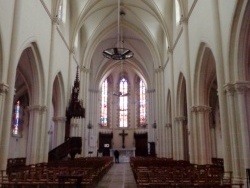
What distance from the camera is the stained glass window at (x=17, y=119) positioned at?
29.1m

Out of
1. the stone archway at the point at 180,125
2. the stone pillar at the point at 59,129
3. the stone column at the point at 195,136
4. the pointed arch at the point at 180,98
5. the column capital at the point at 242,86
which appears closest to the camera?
the column capital at the point at 242,86

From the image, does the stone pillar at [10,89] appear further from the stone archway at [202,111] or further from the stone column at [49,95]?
the stone archway at [202,111]

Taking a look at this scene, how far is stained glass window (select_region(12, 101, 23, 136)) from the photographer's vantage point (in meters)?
29.1

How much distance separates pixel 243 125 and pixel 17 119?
2426 centimetres

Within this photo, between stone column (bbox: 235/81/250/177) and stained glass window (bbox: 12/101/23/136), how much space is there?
23613 mm

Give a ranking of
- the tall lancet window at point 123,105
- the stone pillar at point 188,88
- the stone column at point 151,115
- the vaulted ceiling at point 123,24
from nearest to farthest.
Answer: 1. the stone pillar at point 188,88
2. the vaulted ceiling at point 123,24
3. the stone column at point 151,115
4. the tall lancet window at point 123,105

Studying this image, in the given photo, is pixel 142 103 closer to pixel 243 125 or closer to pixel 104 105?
pixel 104 105

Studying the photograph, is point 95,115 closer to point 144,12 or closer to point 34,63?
point 144,12

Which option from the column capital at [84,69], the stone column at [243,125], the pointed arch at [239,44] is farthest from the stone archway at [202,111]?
the column capital at [84,69]

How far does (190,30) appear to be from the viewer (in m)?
18.9

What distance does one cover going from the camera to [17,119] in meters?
29.5

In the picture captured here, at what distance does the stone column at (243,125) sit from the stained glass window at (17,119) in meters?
23.6

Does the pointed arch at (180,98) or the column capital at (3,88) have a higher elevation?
the pointed arch at (180,98)

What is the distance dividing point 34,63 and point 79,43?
43.5 ft
